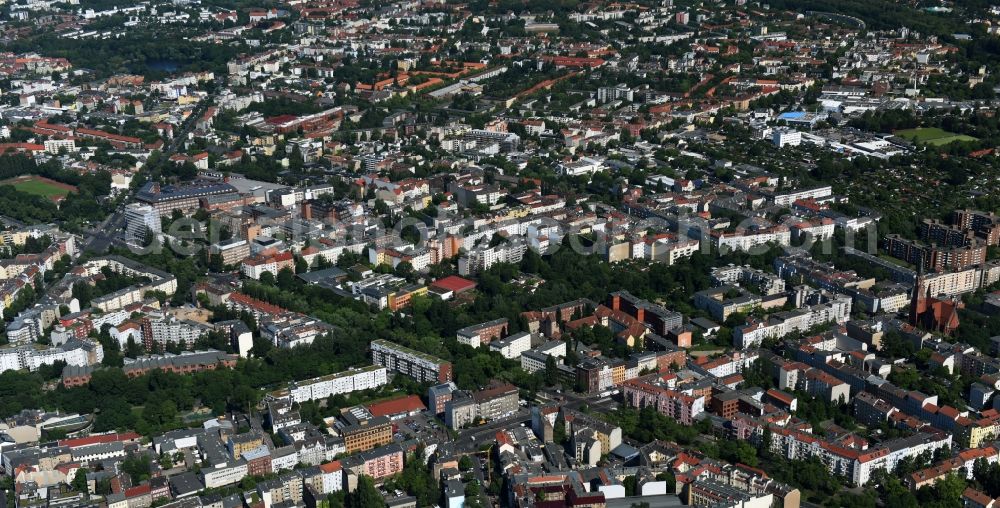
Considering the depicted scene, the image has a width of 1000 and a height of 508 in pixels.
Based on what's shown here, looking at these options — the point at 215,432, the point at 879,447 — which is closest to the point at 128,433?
the point at 215,432

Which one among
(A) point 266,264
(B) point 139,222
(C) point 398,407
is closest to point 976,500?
(C) point 398,407

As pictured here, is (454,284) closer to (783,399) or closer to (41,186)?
(783,399)

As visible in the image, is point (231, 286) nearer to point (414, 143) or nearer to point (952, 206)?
point (414, 143)

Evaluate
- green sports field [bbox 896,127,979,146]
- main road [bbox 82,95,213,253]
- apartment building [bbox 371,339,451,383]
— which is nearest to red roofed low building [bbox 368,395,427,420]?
apartment building [bbox 371,339,451,383]

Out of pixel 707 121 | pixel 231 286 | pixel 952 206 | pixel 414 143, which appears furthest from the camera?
pixel 707 121

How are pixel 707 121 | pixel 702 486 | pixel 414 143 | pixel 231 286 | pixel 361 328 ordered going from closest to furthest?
1. pixel 702 486
2. pixel 361 328
3. pixel 231 286
4. pixel 414 143
5. pixel 707 121

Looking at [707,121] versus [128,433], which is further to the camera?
[707,121]
